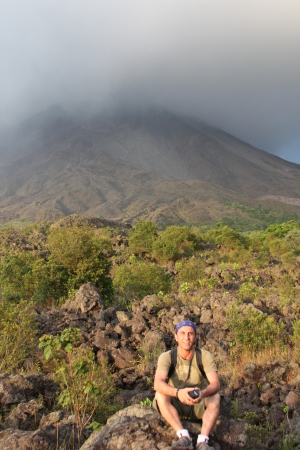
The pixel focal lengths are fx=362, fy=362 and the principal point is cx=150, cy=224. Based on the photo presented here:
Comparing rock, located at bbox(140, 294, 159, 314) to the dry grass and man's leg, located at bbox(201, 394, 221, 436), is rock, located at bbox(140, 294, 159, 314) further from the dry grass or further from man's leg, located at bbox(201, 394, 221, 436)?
man's leg, located at bbox(201, 394, 221, 436)

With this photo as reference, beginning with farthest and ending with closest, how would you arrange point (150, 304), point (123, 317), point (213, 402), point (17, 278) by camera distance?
point (17, 278), point (150, 304), point (123, 317), point (213, 402)

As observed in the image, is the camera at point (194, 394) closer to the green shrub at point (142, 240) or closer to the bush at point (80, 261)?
the bush at point (80, 261)

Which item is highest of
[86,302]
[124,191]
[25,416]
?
[124,191]

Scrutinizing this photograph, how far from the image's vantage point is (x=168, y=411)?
361cm

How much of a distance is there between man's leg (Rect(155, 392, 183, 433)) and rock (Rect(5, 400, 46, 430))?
1.51m

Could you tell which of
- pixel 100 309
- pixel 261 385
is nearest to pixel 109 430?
pixel 261 385

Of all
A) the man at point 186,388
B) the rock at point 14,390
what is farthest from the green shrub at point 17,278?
the man at point 186,388

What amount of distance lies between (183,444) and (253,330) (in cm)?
405

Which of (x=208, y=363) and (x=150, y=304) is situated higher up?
(x=150, y=304)

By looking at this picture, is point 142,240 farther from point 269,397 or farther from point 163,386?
point 163,386

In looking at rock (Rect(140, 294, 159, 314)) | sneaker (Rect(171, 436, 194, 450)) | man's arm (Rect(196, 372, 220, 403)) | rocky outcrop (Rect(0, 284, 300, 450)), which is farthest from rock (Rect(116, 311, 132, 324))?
sneaker (Rect(171, 436, 194, 450))

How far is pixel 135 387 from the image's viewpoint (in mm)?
5797

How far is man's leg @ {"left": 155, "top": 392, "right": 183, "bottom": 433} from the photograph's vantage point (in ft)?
11.5

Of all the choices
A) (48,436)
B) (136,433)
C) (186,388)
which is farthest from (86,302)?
(136,433)
